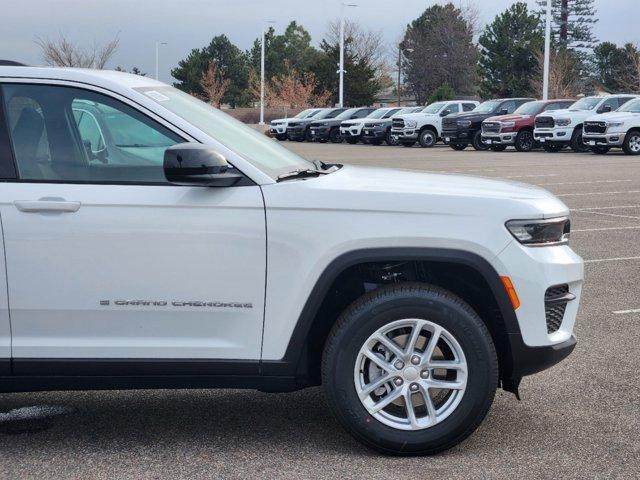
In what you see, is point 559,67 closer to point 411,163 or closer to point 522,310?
point 411,163

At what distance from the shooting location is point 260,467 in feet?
14.4

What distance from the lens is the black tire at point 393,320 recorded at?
436 centimetres

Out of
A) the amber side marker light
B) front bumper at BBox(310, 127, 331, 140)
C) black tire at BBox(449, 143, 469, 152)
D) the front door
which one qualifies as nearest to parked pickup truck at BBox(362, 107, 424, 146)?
front bumper at BBox(310, 127, 331, 140)

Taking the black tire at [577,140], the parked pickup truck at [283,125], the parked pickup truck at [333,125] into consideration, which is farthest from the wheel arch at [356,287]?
the parked pickup truck at [283,125]

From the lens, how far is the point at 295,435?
486 cm

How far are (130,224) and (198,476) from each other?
1095 millimetres

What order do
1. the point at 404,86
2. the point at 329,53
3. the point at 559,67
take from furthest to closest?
the point at 404,86 < the point at 329,53 < the point at 559,67

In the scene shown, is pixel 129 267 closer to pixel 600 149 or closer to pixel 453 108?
pixel 600 149

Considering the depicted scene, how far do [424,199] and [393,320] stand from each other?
0.54 meters

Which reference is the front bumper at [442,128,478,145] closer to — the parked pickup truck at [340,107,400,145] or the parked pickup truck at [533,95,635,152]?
the parked pickup truck at [533,95,635,152]

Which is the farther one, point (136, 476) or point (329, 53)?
point (329, 53)

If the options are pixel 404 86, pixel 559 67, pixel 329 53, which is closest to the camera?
pixel 559 67

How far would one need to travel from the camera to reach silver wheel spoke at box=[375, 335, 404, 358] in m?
4.39

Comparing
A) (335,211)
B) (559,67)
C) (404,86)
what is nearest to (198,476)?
(335,211)
